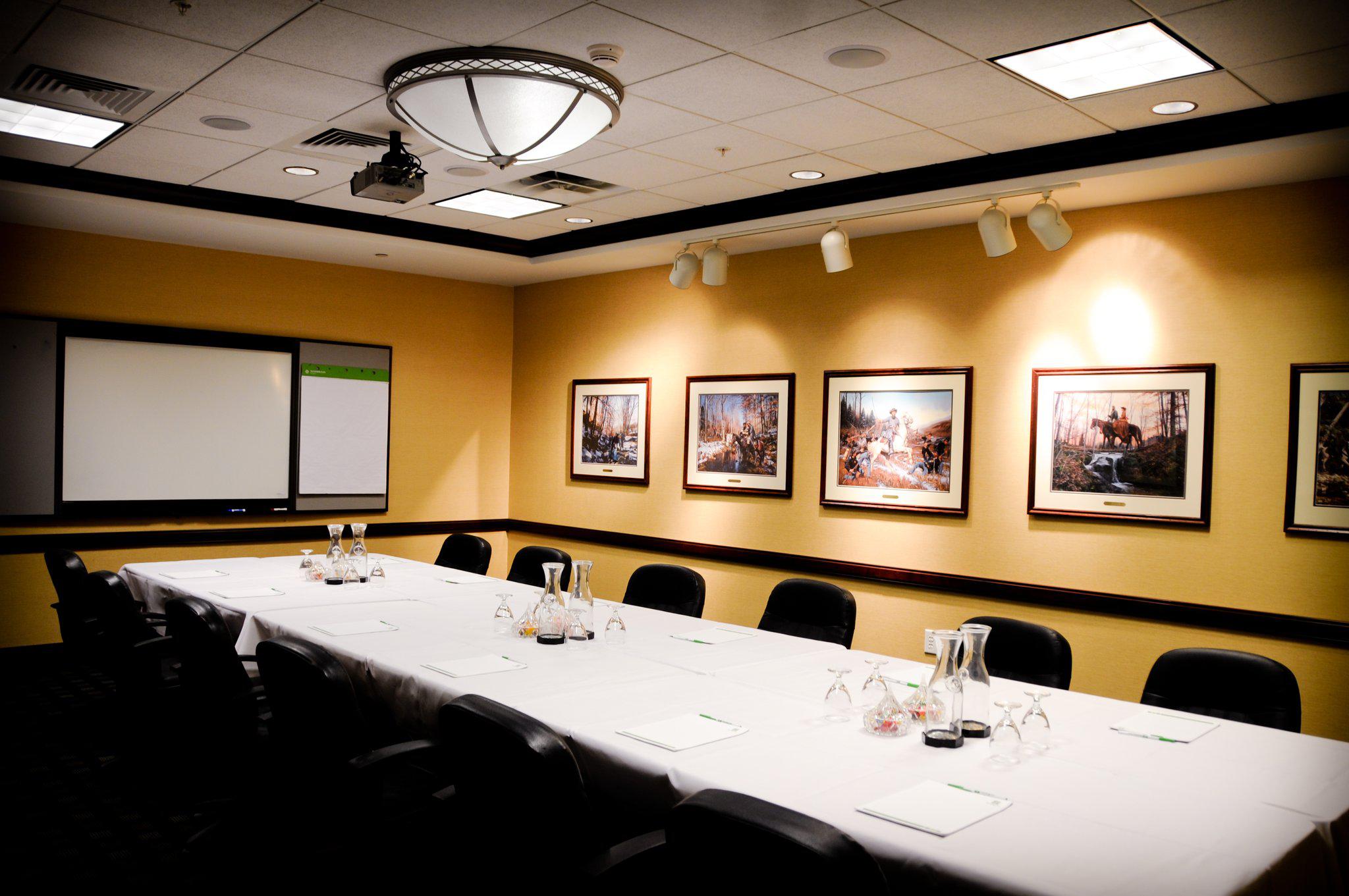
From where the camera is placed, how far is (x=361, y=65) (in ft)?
12.3

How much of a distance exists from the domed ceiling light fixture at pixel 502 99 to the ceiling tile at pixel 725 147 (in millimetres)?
693

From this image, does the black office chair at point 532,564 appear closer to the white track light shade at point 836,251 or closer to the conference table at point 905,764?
the conference table at point 905,764

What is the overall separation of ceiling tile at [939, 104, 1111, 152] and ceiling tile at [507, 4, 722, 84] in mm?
1404

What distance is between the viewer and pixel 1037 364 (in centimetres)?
520

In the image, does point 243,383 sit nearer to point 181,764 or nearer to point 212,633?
point 181,764

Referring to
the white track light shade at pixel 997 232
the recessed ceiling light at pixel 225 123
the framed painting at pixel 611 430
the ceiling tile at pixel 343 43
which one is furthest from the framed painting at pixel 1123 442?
the recessed ceiling light at pixel 225 123

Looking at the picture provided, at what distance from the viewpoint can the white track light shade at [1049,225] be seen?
4.58m

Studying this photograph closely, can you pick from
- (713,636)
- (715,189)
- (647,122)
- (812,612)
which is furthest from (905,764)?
(715,189)

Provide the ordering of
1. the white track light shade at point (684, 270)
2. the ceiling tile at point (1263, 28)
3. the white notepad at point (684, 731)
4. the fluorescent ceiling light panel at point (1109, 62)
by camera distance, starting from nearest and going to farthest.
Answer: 1. the white notepad at point (684, 731)
2. the ceiling tile at point (1263, 28)
3. the fluorescent ceiling light panel at point (1109, 62)
4. the white track light shade at point (684, 270)

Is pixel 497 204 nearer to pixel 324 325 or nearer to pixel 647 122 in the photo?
pixel 647 122

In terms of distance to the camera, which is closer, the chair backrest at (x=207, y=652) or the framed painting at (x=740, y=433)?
the chair backrest at (x=207, y=652)

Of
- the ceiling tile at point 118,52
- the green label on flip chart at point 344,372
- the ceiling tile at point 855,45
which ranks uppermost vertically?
the ceiling tile at point 855,45

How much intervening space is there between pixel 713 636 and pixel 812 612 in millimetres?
601

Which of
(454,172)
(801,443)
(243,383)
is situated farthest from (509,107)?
(243,383)
